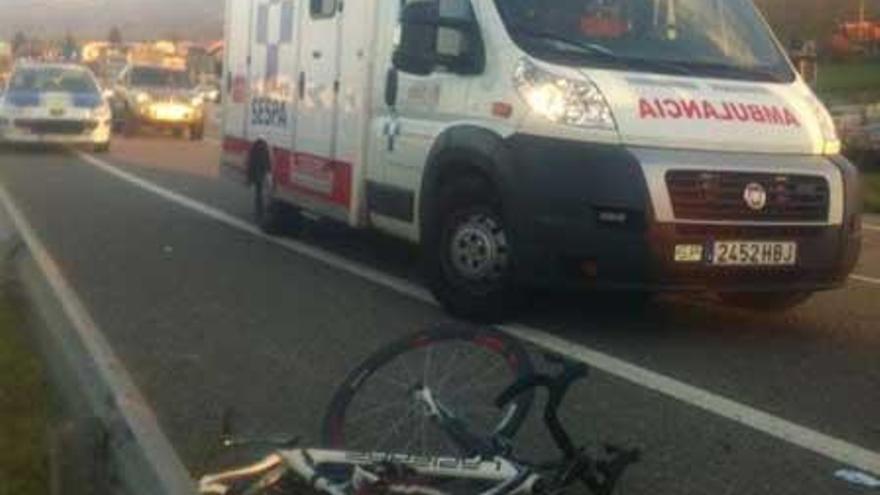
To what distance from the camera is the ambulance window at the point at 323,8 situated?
11.2 m

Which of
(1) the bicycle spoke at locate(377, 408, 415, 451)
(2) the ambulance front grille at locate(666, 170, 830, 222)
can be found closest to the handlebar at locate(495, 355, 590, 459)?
(1) the bicycle spoke at locate(377, 408, 415, 451)

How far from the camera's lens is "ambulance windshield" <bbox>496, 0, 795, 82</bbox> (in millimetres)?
8633

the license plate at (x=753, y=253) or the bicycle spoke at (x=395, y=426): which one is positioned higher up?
the license plate at (x=753, y=253)

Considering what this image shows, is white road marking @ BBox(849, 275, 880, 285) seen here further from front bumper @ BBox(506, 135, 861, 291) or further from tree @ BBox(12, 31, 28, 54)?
tree @ BBox(12, 31, 28, 54)

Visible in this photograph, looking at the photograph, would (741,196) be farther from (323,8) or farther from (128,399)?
(323,8)

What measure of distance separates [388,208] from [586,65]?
2.05 m

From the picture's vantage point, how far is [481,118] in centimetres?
877

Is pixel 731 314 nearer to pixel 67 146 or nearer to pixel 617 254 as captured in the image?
pixel 617 254

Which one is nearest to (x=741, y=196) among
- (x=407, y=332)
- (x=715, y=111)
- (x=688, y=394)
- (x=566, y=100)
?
(x=715, y=111)

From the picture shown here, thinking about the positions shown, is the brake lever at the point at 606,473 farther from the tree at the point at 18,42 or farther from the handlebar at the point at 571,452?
the tree at the point at 18,42

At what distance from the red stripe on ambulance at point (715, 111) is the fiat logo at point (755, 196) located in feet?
1.28

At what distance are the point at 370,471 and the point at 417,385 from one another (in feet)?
2.17

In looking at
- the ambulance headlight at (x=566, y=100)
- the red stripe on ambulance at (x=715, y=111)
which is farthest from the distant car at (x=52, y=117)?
the red stripe on ambulance at (x=715, y=111)

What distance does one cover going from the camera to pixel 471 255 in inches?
347
